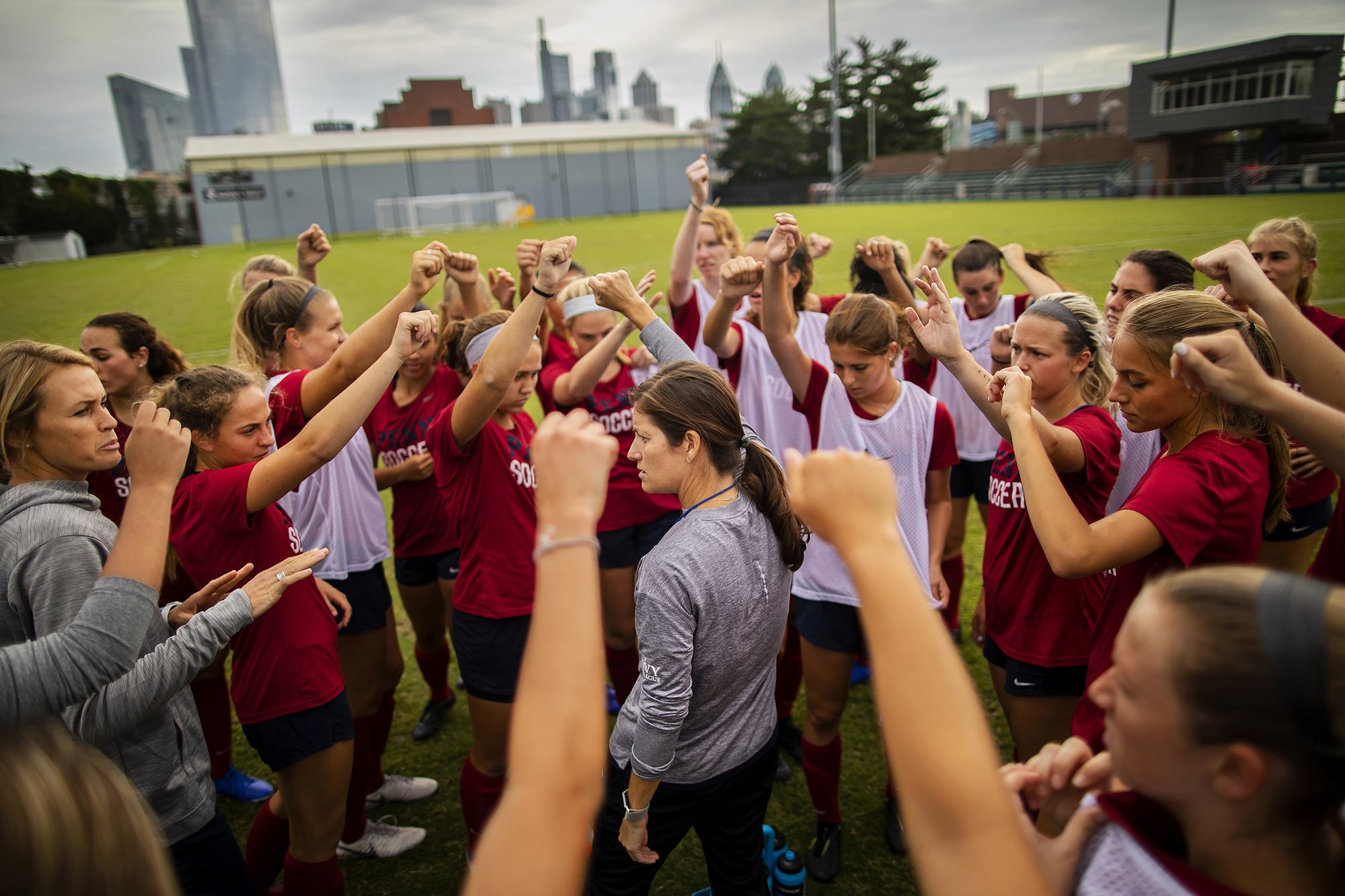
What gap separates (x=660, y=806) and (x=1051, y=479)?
59.1 inches

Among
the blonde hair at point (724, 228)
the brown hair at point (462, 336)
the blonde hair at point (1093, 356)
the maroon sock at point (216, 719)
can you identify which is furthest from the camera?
the blonde hair at point (724, 228)

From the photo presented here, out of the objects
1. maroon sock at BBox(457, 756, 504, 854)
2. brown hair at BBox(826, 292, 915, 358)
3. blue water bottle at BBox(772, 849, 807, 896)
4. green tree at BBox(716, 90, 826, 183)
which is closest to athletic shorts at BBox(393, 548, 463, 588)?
maroon sock at BBox(457, 756, 504, 854)

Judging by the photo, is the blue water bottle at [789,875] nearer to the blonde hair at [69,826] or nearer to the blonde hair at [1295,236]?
the blonde hair at [69,826]

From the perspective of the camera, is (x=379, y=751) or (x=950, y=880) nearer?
(x=950, y=880)

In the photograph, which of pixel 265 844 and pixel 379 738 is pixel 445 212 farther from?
pixel 265 844

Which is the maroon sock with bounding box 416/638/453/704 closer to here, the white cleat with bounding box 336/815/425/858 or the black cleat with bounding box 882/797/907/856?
the white cleat with bounding box 336/815/425/858

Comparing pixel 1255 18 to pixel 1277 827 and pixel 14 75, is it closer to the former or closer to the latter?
pixel 1277 827

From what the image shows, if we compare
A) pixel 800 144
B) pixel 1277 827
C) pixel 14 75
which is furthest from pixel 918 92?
pixel 1277 827

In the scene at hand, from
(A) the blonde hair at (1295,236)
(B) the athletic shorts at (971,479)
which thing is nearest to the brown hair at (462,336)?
(B) the athletic shorts at (971,479)

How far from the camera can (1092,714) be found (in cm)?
212

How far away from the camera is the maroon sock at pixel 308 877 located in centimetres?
262

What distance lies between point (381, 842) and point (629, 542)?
75.2 inches

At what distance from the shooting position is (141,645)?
1.88 metres

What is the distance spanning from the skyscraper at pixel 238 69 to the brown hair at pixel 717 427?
10928 centimetres
